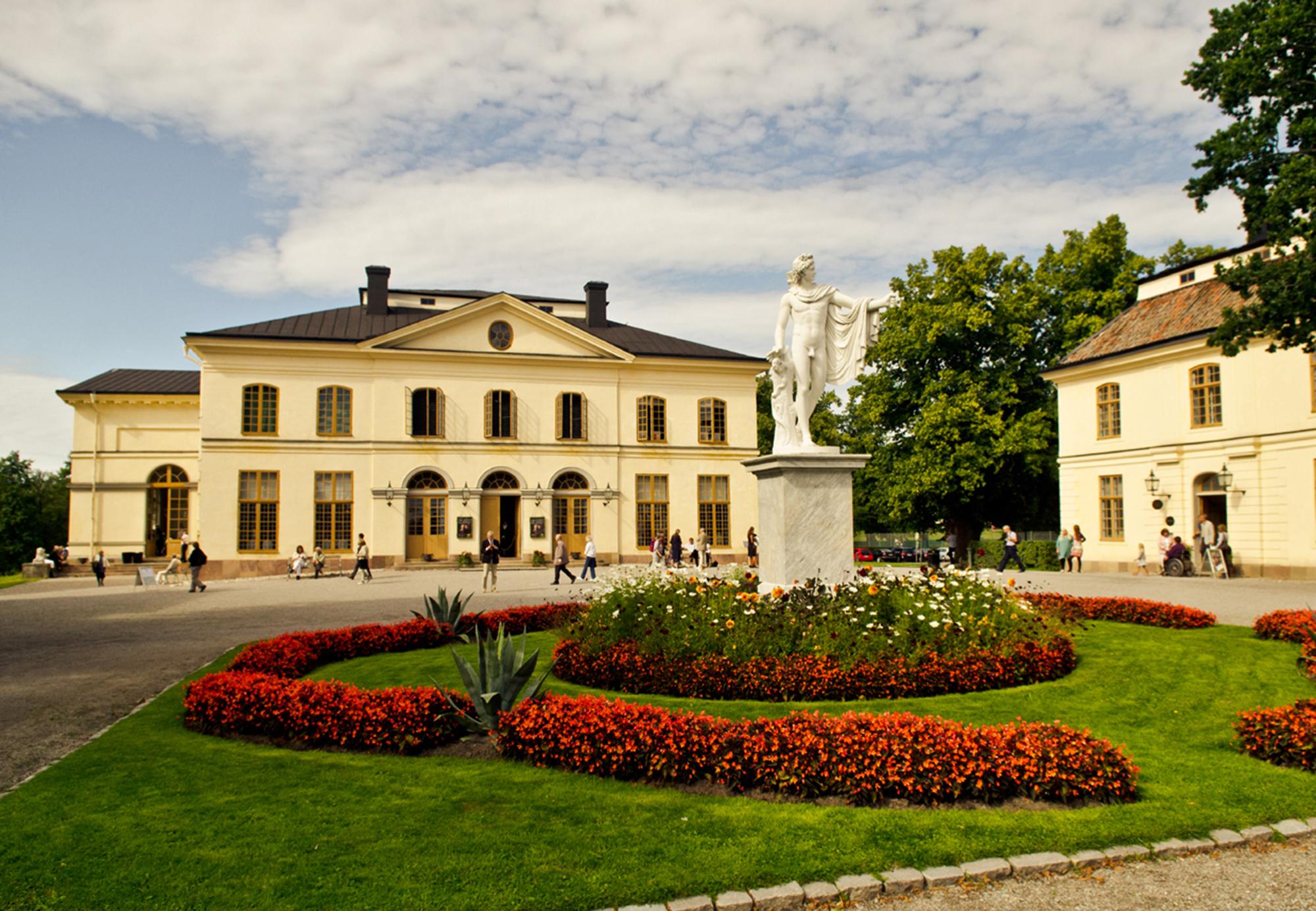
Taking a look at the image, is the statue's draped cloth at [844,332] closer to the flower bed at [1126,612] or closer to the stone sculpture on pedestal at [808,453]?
the stone sculpture on pedestal at [808,453]

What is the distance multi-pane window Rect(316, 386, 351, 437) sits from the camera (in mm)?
39250

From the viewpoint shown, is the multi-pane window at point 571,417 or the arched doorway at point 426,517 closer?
the arched doorway at point 426,517

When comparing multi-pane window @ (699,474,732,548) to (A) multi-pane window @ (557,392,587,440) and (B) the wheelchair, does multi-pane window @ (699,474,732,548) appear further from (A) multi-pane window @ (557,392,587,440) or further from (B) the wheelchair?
(B) the wheelchair

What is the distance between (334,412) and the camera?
39375mm

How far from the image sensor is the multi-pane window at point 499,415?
40812mm

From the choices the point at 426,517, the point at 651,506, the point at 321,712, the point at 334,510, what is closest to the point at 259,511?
the point at 334,510

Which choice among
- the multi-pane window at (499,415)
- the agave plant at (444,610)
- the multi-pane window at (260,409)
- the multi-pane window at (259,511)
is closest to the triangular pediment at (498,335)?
the multi-pane window at (499,415)

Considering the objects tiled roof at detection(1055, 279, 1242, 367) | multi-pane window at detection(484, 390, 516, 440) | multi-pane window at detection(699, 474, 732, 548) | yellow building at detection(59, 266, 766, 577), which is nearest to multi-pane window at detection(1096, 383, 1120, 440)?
tiled roof at detection(1055, 279, 1242, 367)

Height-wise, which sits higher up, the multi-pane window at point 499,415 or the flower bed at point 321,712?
the multi-pane window at point 499,415

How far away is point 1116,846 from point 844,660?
12.6 feet

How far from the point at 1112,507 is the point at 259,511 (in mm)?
34554

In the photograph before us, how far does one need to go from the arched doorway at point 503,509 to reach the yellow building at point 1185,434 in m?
23.4

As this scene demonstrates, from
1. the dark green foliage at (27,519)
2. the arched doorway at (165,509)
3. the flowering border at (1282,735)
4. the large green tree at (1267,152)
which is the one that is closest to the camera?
the flowering border at (1282,735)

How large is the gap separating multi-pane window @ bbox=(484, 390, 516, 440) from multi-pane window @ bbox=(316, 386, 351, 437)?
603 centimetres
